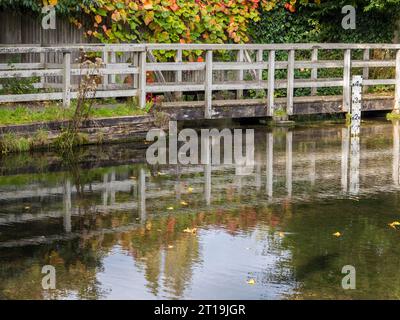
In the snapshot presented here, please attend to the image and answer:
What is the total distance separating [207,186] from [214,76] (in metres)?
10.3

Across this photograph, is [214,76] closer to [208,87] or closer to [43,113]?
[208,87]

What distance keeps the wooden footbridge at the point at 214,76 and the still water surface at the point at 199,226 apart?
222 centimetres

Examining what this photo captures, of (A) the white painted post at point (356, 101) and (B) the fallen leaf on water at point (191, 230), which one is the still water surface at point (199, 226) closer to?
(B) the fallen leaf on water at point (191, 230)

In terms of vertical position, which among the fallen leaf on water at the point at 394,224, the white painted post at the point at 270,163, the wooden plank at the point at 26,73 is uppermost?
the wooden plank at the point at 26,73

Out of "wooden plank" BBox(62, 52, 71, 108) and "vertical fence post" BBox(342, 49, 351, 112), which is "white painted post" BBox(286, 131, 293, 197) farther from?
"wooden plank" BBox(62, 52, 71, 108)

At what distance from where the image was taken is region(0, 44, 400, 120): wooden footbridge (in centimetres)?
1916

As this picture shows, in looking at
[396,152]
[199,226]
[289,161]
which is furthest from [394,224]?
[396,152]

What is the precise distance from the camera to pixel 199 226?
1157 centimetres

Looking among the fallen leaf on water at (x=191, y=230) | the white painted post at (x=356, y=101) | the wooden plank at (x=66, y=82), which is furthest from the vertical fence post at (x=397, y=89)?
the fallen leaf on water at (x=191, y=230)

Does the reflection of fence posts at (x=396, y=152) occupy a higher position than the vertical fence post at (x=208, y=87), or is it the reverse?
the vertical fence post at (x=208, y=87)

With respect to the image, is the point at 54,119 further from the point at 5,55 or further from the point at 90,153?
the point at 5,55

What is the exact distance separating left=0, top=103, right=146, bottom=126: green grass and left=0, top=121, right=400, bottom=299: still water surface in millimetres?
857

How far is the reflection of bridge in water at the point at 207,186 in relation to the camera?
12234 millimetres
